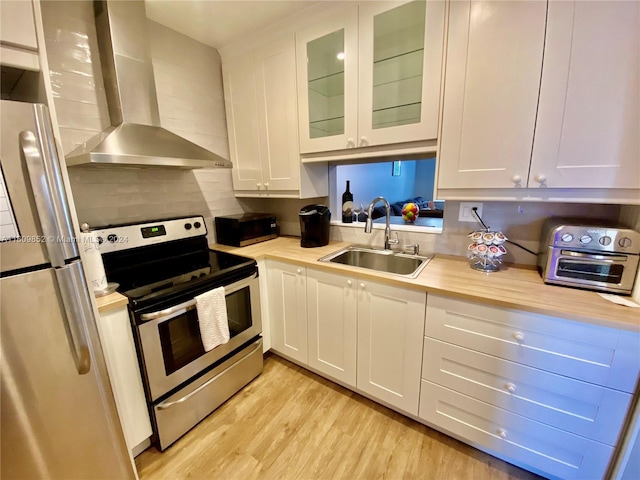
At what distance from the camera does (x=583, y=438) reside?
107 cm

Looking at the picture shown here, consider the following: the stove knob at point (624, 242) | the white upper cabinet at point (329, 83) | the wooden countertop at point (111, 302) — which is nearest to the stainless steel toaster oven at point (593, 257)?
the stove knob at point (624, 242)

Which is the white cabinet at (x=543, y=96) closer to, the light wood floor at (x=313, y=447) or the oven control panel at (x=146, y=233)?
the light wood floor at (x=313, y=447)

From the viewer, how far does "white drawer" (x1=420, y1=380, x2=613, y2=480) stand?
108 cm

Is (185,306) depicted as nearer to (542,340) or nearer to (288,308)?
(288,308)

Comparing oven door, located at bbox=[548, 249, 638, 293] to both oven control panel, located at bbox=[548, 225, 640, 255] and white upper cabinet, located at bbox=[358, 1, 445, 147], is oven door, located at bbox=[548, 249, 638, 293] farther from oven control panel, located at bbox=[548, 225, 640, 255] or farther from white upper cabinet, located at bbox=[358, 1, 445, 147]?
white upper cabinet, located at bbox=[358, 1, 445, 147]

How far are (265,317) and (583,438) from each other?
172 centimetres

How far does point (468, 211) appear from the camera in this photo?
63.7 inches

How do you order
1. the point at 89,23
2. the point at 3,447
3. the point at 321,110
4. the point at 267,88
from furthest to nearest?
the point at 267,88, the point at 321,110, the point at 89,23, the point at 3,447

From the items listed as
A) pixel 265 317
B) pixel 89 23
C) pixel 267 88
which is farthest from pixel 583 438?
pixel 89 23

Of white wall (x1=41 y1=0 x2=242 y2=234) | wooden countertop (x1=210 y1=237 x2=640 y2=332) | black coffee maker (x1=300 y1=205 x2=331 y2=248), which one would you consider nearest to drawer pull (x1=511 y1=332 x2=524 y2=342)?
wooden countertop (x1=210 y1=237 x2=640 y2=332)

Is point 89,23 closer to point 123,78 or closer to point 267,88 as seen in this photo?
point 123,78

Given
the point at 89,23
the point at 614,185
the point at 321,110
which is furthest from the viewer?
the point at 321,110

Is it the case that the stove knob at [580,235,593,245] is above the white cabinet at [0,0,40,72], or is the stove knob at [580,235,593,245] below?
below

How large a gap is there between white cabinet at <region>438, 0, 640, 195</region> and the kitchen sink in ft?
1.91
